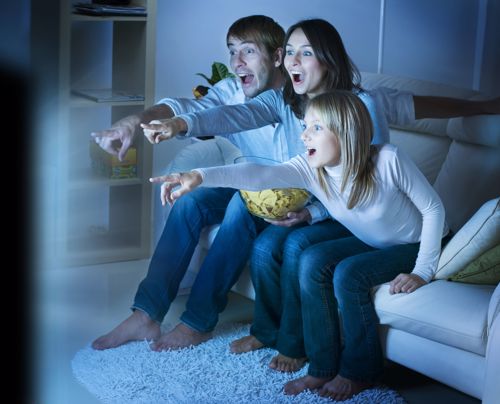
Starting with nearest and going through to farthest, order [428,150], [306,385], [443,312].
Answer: [443,312]
[306,385]
[428,150]

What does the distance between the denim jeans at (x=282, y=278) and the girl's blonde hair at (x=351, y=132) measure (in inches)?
4.8

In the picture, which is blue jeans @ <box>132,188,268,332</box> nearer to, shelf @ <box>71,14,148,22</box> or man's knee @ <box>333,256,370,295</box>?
man's knee @ <box>333,256,370,295</box>

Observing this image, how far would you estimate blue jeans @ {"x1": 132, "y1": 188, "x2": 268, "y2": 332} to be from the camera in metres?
1.57

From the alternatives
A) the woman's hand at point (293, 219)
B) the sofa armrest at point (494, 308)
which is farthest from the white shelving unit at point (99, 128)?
the sofa armrest at point (494, 308)

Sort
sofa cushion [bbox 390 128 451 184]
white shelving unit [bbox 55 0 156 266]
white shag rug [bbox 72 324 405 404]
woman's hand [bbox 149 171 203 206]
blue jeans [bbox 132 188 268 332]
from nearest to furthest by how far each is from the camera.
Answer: woman's hand [bbox 149 171 203 206], white shelving unit [bbox 55 0 156 266], white shag rug [bbox 72 324 405 404], blue jeans [bbox 132 188 268 332], sofa cushion [bbox 390 128 451 184]

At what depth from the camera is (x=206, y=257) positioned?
1.61 metres

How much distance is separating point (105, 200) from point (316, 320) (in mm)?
398

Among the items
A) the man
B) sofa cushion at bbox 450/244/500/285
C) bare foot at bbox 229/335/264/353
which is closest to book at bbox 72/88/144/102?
the man

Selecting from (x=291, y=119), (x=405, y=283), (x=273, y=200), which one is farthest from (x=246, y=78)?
(x=405, y=283)

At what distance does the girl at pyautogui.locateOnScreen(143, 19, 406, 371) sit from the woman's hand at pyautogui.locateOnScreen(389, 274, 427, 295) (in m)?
0.16

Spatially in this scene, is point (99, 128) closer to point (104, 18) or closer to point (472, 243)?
point (104, 18)

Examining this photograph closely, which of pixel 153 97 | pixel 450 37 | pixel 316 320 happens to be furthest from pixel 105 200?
pixel 450 37

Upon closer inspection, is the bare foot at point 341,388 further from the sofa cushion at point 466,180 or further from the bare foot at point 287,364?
the sofa cushion at point 466,180

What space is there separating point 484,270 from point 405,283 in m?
0.14
